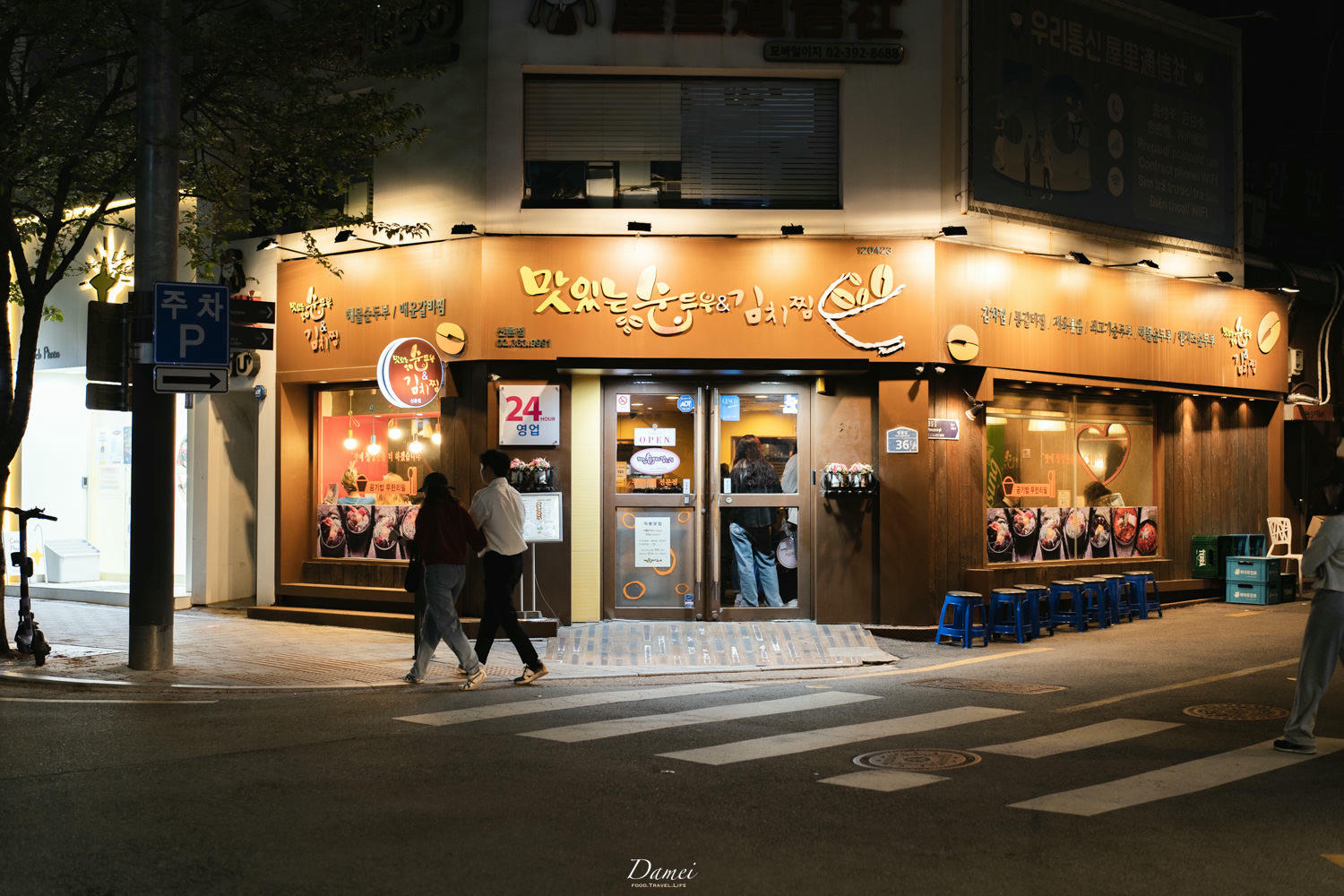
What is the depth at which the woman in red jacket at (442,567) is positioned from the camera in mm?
11316

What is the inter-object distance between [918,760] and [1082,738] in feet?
5.07

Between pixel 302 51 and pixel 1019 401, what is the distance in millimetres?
10259

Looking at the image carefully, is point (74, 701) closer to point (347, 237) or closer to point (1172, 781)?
point (347, 237)

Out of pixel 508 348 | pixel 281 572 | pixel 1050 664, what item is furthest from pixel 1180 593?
pixel 281 572

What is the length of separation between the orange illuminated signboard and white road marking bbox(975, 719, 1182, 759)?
8791 mm

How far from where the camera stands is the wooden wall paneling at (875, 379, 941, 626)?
15.4 meters

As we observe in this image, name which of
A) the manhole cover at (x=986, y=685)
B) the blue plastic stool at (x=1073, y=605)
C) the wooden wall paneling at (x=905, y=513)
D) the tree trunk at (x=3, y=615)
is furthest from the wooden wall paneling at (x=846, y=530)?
the tree trunk at (x=3, y=615)

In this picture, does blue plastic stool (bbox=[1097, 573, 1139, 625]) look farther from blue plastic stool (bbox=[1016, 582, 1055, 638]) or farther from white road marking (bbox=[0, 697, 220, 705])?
white road marking (bbox=[0, 697, 220, 705])

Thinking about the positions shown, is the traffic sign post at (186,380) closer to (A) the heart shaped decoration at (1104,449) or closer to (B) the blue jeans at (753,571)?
(B) the blue jeans at (753,571)

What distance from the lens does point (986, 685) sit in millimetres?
11688

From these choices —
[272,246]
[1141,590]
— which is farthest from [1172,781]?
[272,246]

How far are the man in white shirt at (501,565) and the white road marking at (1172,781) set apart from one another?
18.7ft

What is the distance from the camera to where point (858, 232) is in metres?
15.6

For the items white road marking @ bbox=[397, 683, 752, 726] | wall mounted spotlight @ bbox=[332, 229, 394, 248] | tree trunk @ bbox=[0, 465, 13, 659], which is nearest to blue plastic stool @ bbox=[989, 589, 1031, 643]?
white road marking @ bbox=[397, 683, 752, 726]
